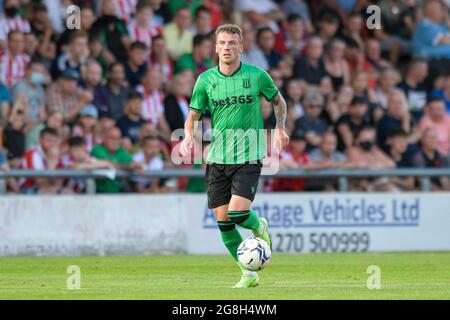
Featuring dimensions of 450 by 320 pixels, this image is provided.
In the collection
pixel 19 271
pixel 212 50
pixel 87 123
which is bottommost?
pixel 19 271

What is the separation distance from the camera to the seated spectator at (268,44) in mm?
20031

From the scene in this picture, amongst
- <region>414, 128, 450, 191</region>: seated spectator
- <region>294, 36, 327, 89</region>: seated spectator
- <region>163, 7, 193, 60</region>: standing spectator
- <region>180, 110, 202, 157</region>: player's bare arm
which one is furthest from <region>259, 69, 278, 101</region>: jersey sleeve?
<region>294, 36, 327, 89</region>: seated spectator

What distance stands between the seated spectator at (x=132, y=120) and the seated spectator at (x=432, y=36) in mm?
6222

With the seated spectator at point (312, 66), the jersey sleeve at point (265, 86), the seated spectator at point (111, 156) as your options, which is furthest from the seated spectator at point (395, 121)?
the jersey sleeve at point (265, 86)

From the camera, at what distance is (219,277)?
1323 centimetres

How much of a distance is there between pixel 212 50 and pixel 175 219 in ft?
11.3

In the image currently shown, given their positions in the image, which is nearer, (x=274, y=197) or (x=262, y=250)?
(x=262, y=250)

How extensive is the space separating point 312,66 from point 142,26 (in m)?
3.01

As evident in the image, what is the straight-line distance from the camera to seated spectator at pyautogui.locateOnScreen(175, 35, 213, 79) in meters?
19.5

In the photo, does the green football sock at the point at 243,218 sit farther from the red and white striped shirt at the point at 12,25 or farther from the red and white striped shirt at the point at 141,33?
the red and white striped shirt at the point at 141,33

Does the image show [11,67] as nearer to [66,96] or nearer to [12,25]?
[12,25]

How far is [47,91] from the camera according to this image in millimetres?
17984
